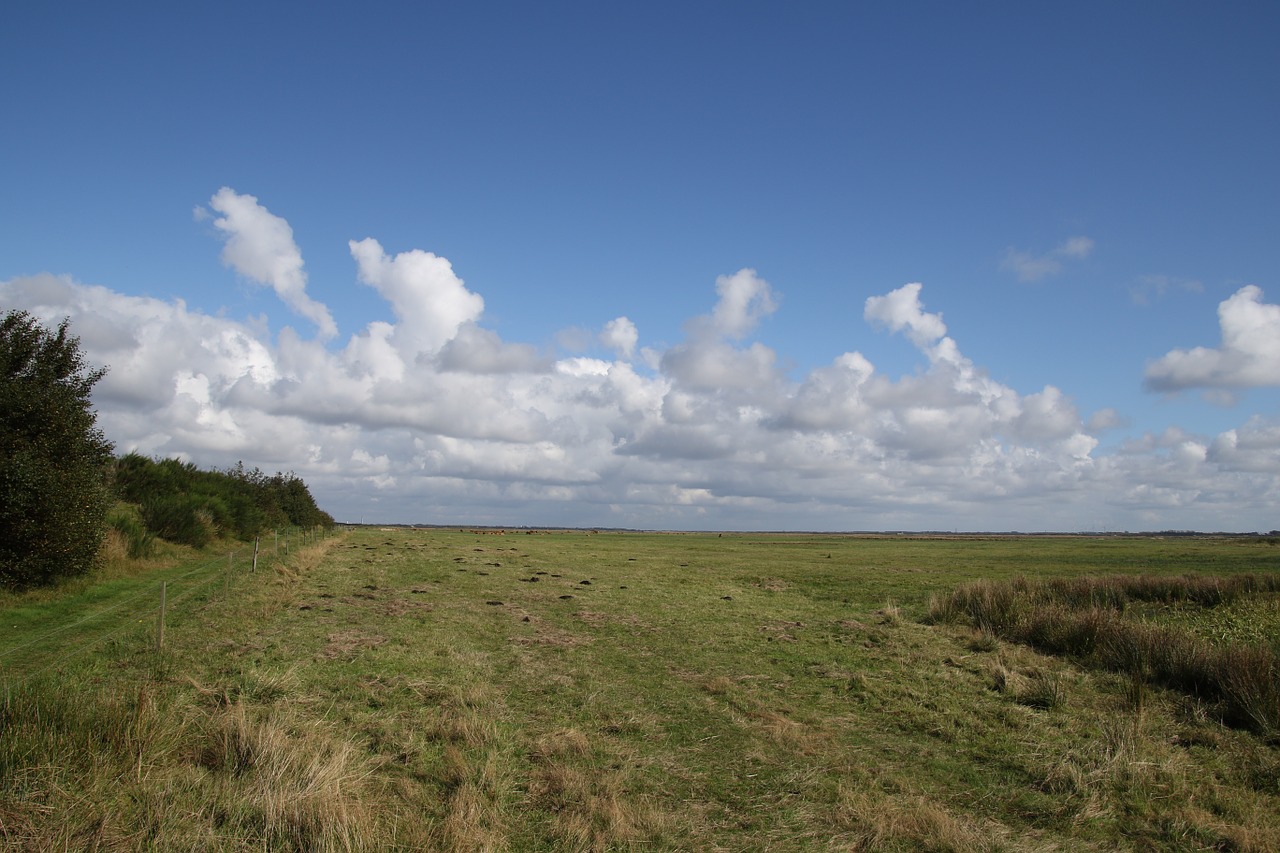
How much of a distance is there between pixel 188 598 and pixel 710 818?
17.9 m

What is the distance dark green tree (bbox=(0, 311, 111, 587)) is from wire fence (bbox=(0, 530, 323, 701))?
84.4 inches

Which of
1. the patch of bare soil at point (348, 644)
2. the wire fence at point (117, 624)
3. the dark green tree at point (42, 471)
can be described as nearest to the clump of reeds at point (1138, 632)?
the patch of bare soil at point (348, 644)

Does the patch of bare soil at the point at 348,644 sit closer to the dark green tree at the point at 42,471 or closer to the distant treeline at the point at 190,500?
the dark green tree at the point at 42,471

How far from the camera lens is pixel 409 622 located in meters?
17.5

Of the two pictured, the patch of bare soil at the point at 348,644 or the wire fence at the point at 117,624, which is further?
the patch of bare soil at the point at 348,644

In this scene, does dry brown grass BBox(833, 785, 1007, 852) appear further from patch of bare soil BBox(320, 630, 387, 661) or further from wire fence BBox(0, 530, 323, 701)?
patch of bare soil BBox(320, 630, 387, 661)

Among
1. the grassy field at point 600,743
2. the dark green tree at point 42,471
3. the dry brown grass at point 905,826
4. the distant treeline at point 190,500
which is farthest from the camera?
the distant treeline at point 190,500

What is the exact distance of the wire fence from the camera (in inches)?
447

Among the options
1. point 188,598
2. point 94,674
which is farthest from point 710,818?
point 188,598

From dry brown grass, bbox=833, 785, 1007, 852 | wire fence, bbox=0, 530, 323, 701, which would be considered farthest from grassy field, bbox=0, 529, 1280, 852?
wire fence, bbox=0, 530, 323, 701

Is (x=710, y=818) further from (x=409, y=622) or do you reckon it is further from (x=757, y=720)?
(x=409, y=622)

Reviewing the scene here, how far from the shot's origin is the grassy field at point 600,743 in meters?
6.54

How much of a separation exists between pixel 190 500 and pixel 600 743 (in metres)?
37.8

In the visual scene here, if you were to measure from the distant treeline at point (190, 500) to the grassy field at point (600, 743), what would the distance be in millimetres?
19041
